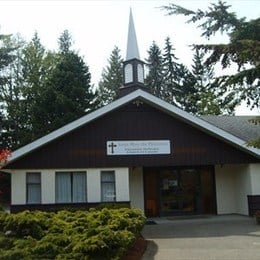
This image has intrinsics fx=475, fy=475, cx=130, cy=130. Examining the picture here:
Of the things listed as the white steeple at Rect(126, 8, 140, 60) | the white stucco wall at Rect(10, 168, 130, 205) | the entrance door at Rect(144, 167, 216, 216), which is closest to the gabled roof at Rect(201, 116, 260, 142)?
the entrance door at Rect(144, 167, 216, 216)

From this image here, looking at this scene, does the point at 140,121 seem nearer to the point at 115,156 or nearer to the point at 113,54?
the point at 115,156

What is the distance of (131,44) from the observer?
23.6 m

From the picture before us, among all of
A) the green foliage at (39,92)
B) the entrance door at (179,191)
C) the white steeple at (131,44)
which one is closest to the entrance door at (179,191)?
the entrance door at (179,191)

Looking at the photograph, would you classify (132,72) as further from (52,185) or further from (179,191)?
(52,185)

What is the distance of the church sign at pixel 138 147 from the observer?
64.5 feet

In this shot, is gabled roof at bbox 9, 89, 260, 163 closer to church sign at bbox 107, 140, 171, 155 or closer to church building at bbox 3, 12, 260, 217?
church building at bbox 3, 12, 260, 217

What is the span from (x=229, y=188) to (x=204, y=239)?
9.11 metres

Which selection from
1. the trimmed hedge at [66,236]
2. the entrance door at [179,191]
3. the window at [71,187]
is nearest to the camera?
the trimmed hedge at [66,236]

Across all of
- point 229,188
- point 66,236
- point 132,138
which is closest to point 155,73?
point 229,188

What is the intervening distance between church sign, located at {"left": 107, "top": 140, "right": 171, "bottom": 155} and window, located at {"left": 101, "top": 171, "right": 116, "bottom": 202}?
2.97ft

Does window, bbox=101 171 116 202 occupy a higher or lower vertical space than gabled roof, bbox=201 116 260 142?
lower

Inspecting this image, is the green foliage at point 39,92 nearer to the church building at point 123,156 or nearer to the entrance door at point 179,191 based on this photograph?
the entrance door at point 179,191

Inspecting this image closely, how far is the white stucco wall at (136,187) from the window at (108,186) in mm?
2225

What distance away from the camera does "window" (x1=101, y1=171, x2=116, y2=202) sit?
1944 cm
